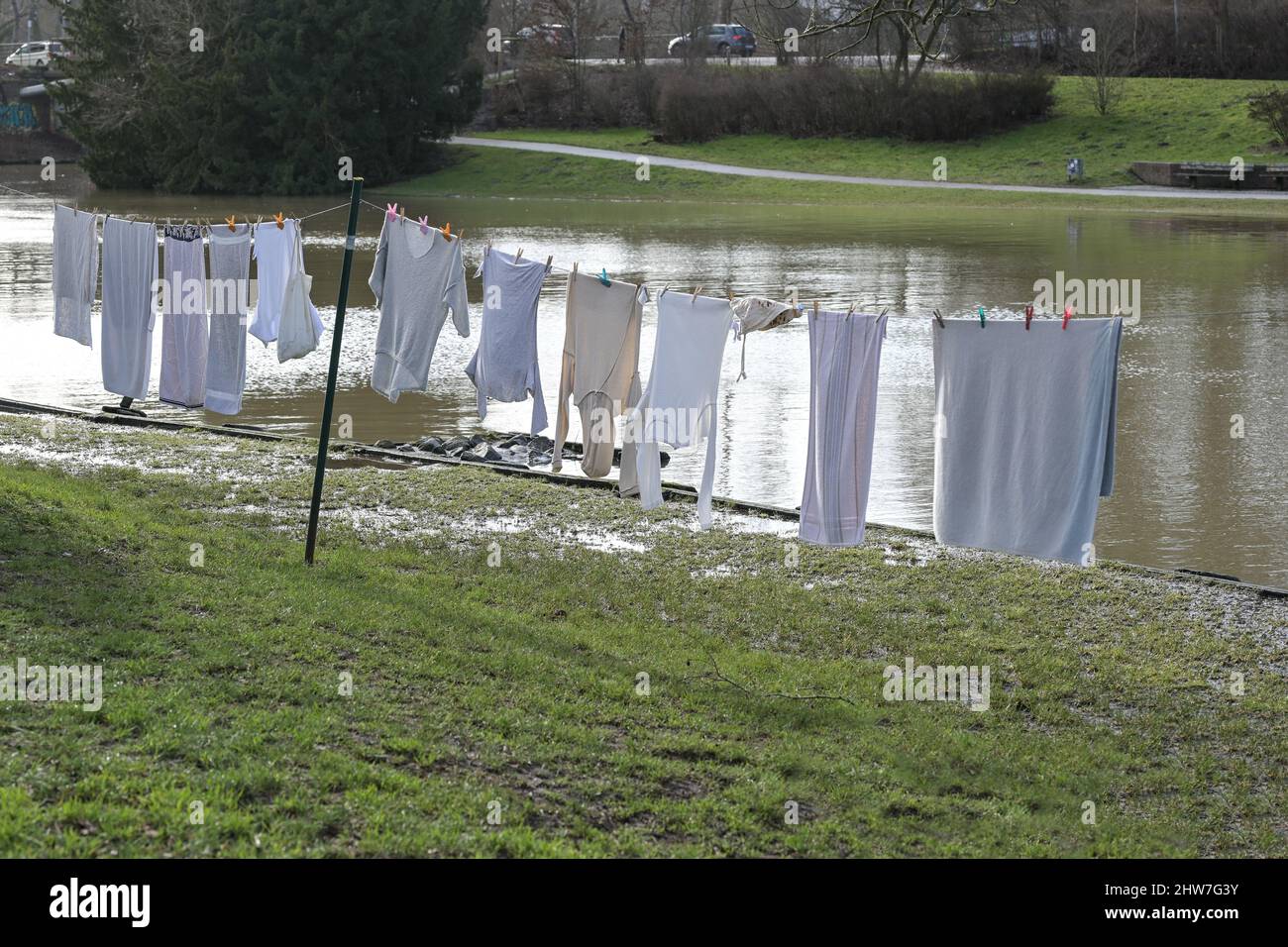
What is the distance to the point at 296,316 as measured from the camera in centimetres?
1276

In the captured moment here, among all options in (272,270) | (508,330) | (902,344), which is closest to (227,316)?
(272,270)

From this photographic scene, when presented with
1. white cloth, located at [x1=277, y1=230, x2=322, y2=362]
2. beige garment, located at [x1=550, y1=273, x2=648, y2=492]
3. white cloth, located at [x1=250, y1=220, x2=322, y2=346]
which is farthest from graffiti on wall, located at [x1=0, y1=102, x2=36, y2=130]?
beige garment, located at [x1=550, y1=273, x2=648, y2=492]

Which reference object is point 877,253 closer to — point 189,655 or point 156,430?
point 156,430

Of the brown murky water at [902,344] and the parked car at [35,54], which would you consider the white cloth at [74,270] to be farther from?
the parked car at [35,54]

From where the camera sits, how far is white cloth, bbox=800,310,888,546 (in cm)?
904

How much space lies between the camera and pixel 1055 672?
27.6 ft

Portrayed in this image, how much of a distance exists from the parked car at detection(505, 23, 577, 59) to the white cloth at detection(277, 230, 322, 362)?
52589mm

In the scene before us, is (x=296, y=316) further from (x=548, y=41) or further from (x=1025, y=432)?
(x=548, y=41)

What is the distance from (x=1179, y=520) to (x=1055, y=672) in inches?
177

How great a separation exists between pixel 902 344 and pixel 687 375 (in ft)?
40.6

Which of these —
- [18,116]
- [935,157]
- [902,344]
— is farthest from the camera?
[18,116]

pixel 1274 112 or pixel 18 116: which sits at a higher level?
pixel 18 116

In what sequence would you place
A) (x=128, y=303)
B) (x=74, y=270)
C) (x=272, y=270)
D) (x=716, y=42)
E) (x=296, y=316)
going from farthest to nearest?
(x=716, y=42) → (x=74, y=270) → (x=128, y=303) → (x=272, y=270) → (x=296, y=316)

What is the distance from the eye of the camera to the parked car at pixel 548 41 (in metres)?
62.5
